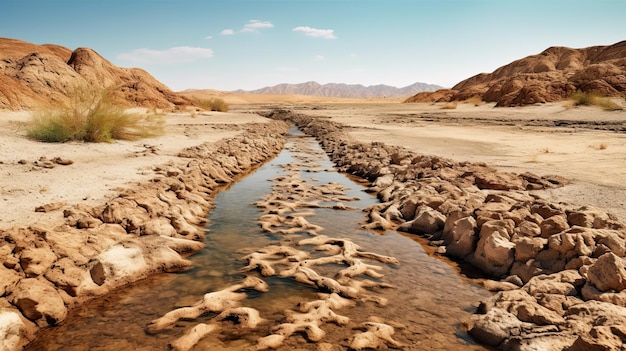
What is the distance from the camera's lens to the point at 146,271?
4.41 m

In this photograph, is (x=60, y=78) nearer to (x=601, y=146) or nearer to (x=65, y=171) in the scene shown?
(x=65, y=171)

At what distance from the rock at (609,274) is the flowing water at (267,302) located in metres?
1.08

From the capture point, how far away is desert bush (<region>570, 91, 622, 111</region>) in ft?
70.1

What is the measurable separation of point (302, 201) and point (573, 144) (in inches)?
406

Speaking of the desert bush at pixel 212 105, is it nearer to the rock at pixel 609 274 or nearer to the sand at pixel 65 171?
the sand at pixel 65 171

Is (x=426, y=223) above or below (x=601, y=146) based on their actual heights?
below

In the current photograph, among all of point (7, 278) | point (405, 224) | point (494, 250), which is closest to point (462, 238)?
point (494, 250)

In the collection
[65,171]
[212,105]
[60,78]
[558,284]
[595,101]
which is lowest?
[558,284]

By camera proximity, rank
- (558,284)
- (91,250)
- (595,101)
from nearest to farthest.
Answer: (558,284)
(91,250)
(595,101)

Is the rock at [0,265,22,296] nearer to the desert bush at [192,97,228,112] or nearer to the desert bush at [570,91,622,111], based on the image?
the desert bush at [570,91,622,111]

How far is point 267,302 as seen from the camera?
3.88 meters

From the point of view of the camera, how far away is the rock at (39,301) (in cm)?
325

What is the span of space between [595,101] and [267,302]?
26.4 meters

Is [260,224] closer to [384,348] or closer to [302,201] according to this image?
[302,201]
